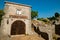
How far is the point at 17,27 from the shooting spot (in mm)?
22547

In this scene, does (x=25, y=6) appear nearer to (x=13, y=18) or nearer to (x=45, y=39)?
(x=13, y=18)

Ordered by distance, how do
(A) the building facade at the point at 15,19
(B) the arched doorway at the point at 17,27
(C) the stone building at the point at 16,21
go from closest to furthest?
(C) the stone building at the point at 16,21 → (A) the building facade at the point at 15,19 → (B) the arched doorway at the point at 17,27

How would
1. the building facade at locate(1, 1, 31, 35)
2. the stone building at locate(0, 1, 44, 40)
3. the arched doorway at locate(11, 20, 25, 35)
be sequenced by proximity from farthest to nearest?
the arched doorway at locate(11, 20, 25, 35) → the building facade at locate(1, 1, 31, 35) → the stone building at locate(0, 1, 44, 40)

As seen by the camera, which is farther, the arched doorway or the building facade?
the arched doorway

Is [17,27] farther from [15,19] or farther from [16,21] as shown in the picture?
[15,19]

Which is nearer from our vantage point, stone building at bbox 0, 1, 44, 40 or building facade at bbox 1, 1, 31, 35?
stone building at bbox 0, 1, 44, 40

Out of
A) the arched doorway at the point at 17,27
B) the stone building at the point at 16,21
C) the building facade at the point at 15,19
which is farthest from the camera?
the arched doorway at the point at 17,27

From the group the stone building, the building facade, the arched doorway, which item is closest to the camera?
the stone building

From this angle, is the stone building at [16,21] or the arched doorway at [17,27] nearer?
the stone building at [16,21]

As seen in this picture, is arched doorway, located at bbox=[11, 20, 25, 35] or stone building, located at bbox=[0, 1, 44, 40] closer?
stone building, located at bbox=[0, 1, 44, 40]

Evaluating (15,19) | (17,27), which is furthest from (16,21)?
(17,27)

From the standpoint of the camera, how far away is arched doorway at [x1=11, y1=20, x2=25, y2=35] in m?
22.0

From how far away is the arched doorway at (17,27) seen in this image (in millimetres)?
21975

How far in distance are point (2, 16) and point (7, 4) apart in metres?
3.05
